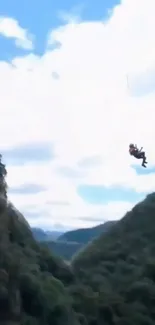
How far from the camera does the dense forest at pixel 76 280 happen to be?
2698 cm

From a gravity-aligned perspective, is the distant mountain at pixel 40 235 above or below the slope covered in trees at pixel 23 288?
above

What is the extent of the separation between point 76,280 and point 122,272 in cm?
903

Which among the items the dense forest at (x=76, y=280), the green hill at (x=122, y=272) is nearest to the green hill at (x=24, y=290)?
the dense forest at (x=76, y=280)

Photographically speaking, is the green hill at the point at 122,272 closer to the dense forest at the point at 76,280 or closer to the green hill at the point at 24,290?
the dense forest at the point at 76,280

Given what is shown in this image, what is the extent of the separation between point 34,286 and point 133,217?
32010 mm

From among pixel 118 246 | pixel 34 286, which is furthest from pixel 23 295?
pixel 118 246

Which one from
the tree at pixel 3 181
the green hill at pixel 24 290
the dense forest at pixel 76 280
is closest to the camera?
the green hill at pixel 24 290

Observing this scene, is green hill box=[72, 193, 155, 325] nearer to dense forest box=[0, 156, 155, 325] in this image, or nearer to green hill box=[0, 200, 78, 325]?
dense forest box=[0, 156, 155, 325]

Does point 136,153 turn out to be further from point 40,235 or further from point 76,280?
point 40,235

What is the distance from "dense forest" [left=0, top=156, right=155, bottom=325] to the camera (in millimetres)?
26984

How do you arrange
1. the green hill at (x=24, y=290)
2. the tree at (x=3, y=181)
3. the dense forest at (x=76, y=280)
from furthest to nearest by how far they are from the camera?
the tree at (x=3, y=181) < the dense forest at (x=76, y=280) < the green hill at (x=24, y=290)

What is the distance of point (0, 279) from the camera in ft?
84.8

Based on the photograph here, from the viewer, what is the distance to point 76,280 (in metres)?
36.8

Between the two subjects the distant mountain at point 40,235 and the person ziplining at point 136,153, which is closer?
the person ziplining at point 136,153
